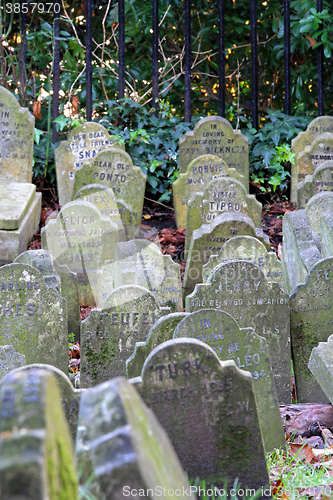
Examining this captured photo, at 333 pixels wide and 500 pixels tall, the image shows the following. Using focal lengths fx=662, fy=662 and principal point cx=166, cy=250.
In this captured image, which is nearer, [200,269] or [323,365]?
[323,365]

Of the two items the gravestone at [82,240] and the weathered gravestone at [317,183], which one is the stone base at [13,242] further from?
the weathered gravestone at [317,183]

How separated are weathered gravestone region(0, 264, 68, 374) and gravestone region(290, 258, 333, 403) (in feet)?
5.37

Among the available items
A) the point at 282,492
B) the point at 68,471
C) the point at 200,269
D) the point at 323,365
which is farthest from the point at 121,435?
the point at 200,269

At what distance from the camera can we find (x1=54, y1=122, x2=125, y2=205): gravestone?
8.33 meters

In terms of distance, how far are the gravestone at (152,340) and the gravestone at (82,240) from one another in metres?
2.48

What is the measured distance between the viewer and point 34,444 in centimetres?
137

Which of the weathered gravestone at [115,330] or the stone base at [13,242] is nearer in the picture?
the weathered gravestone at [115,330]

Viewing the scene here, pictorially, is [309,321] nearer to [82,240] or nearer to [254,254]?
[254,254]

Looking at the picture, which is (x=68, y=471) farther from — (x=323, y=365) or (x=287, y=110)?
(x=287, y=110)

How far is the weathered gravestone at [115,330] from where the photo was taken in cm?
428

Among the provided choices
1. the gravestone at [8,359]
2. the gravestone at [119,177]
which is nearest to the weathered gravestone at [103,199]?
the gravestone at [119,177]

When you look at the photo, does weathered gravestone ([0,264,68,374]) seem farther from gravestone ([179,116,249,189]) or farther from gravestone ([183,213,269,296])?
gravestone ([179,116,249,189])

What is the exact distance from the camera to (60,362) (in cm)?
456

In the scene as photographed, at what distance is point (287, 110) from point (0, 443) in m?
8.51
